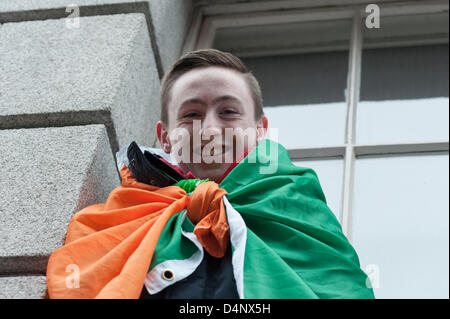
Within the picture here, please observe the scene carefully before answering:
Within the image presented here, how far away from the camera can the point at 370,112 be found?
172 inches

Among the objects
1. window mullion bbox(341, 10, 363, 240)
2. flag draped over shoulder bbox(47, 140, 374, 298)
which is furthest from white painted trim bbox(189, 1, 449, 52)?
flag draped over shoulder bbox(47, 140, 374, 298)

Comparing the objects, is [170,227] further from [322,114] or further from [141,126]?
[322,114]

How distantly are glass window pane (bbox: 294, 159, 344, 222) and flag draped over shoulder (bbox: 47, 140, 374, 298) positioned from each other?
3.83ft

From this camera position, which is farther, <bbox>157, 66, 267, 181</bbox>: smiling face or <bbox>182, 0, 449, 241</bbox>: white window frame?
<bbox>182, 0, 449, 241</bbox>: white window frame

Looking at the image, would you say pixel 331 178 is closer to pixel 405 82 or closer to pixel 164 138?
pixel 405 82

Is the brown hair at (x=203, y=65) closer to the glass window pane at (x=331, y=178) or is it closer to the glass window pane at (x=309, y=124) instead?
the glass window pane at (x=331, y=178)

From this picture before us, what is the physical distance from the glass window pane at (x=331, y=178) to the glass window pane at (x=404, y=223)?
9 cm

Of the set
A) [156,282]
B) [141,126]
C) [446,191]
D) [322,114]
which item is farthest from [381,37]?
[156,282]

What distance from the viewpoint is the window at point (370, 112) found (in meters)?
3.64

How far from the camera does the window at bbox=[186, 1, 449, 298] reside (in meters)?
3.64

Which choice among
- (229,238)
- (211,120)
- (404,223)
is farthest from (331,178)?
(229,238)

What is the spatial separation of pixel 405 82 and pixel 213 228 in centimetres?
259

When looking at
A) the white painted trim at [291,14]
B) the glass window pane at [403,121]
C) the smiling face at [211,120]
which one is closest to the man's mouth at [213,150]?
the smiling face at [211,120]

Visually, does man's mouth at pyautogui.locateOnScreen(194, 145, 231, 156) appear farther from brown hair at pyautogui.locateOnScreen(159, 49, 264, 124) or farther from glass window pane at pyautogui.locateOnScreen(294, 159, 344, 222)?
glass window pane at pyautogui.locateOnScreen(294, 159, 344, 222)
